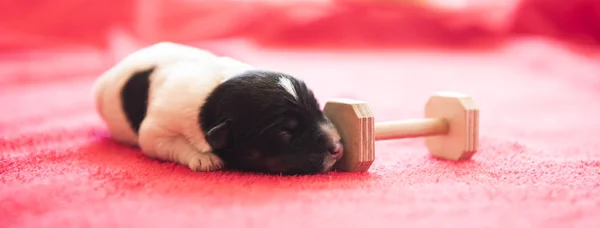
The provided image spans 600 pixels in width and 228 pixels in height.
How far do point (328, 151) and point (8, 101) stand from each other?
2.20m

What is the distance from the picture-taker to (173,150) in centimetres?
186

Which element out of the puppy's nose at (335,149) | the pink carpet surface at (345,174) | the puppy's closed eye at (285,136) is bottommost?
the pink carpet surface at (345,174)

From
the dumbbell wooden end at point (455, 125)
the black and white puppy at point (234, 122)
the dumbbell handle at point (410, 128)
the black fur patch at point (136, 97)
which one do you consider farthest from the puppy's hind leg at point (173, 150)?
the dumbbell wooden end at point (455, 125)

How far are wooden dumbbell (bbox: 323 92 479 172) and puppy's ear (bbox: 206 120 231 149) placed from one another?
0.32 m

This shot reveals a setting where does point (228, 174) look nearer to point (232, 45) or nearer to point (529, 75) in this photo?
point (232, 45)

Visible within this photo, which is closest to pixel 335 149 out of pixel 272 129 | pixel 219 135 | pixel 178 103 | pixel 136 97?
pixel 272 129

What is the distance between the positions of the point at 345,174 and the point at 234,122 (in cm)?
33

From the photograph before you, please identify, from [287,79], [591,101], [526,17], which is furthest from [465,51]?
[287,79]

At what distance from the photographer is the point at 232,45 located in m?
3.52

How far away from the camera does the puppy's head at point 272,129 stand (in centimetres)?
168

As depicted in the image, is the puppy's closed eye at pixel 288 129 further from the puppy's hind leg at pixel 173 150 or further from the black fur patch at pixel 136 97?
the black fur patch at pixel 136 97

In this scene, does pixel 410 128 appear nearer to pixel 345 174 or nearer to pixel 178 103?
pixel 345 174

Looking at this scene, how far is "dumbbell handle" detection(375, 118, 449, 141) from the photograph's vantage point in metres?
1.88

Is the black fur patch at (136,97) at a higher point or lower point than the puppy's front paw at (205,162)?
higher
